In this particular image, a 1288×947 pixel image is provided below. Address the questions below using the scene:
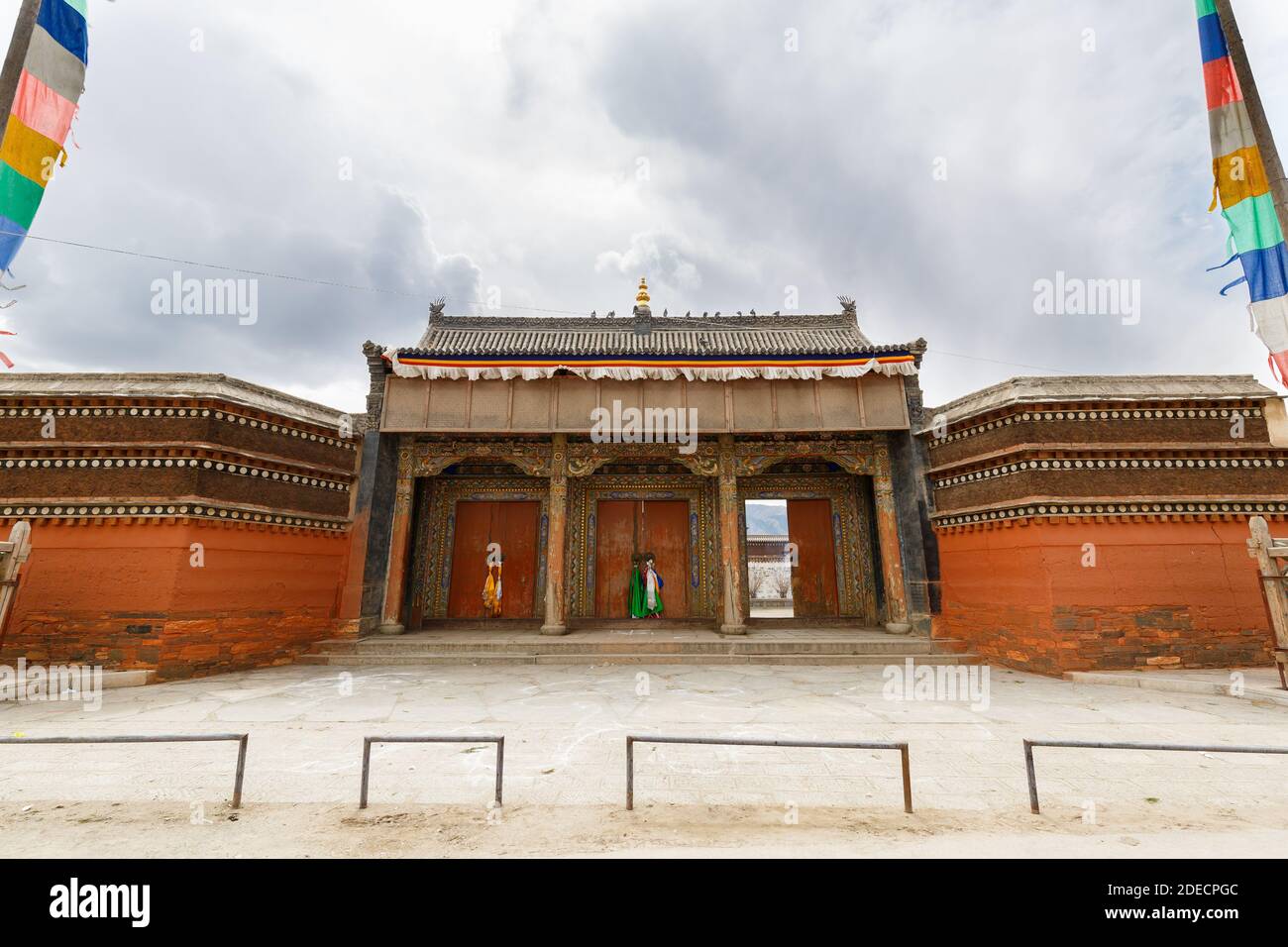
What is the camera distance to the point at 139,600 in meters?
8.33

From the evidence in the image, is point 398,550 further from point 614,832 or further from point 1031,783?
point 1031,783

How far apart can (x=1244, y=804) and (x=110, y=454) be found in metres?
14.4

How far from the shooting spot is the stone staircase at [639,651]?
32.6 feet

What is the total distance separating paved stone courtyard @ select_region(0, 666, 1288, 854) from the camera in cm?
380

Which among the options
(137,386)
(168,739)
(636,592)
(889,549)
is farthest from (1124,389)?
(137,386)

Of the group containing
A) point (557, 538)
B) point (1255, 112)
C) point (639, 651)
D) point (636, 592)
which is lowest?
point (639, 651)

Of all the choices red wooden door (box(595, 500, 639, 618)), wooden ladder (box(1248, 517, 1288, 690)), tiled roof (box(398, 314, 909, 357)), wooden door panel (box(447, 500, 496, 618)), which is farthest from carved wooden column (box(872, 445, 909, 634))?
wooden door panel (box(447, 500, 496, 618))

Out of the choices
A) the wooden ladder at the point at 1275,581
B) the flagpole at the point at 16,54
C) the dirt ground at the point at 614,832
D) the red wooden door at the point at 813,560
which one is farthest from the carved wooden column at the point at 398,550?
the wooden ladder at the point at 1275,581

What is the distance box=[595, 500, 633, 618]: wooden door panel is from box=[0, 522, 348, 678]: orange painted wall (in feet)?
23.0

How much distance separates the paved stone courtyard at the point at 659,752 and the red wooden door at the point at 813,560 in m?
4.92

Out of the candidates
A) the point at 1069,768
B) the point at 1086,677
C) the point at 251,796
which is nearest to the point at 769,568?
the point at 1086,677

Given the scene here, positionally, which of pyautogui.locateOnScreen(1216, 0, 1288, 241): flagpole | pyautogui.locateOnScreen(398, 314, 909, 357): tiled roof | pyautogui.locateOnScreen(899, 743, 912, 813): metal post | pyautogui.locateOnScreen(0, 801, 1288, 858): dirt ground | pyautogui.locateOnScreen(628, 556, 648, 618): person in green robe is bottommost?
pyautogui.locateOnScreen(0, 801, 1288, 858): dirt ground

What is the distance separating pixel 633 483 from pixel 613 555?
1916 mm

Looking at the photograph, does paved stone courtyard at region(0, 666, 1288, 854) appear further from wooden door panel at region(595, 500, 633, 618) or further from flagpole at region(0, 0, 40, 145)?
flagpole at region(0, 0, 40, 145)
